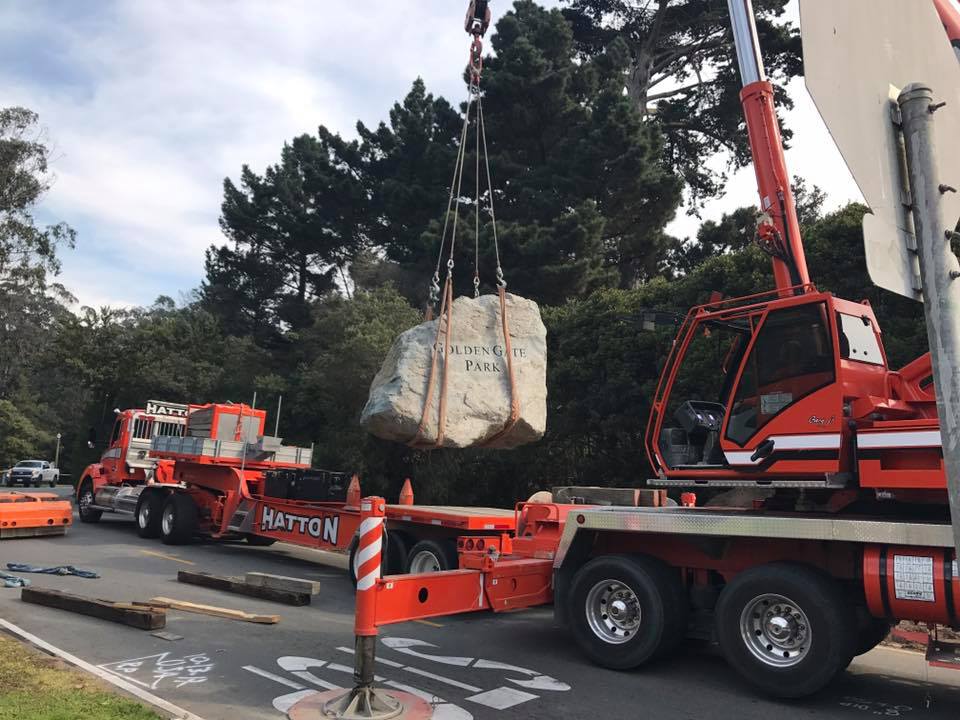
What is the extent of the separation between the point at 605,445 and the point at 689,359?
3.85 m

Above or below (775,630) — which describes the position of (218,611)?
→ below

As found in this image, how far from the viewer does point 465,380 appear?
855cm

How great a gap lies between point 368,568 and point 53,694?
7.08 ft

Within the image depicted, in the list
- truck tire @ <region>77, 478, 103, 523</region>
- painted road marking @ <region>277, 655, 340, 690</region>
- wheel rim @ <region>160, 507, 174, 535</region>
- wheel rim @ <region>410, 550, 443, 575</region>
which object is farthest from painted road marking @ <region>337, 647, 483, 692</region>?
truck tire @ <region>77, 478, 103, 523</region>

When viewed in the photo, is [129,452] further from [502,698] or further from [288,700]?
[502,698]

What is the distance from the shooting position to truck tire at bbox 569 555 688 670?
255 inches

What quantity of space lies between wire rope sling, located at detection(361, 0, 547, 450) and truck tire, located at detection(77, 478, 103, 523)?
41.7 feet

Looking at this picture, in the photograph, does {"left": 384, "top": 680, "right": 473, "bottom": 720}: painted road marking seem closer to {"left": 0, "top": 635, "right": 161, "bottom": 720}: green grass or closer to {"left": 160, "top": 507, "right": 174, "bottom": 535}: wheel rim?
{"left": 0, "top": 635, "right": 161, "bottom": 720}: green grass

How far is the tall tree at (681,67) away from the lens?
29.1 metres

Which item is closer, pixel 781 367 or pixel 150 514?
pixel 781 367

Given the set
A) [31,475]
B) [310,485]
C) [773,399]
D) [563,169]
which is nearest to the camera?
[773,399]

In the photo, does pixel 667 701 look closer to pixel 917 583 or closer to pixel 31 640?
pixel 917 583

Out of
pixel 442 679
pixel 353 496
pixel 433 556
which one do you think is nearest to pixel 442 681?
pixel 442 679

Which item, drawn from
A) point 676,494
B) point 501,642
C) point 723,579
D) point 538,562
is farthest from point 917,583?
point 676,494
